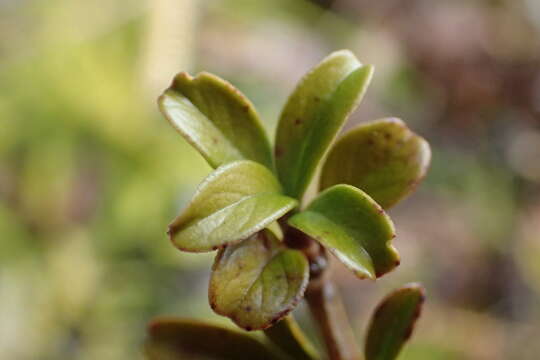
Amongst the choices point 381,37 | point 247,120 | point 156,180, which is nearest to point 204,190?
point 247,120

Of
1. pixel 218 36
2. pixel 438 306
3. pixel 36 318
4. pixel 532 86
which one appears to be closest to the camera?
pixel 36 318

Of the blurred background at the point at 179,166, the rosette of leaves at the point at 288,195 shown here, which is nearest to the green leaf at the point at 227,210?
the rosette of leaves at the point at 288,195

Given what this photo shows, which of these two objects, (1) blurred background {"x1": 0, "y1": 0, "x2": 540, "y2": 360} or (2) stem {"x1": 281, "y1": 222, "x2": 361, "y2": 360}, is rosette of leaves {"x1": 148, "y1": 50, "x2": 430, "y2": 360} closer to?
(2) stem {"x1": 281, "y1": 222, "x2": 361, "y2": 360}

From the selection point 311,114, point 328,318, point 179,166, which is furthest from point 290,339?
point 179,166

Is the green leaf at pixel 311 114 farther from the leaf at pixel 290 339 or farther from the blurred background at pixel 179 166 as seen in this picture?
the blurred background at pixel 179 166

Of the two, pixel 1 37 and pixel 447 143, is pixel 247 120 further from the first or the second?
pixel 447 143

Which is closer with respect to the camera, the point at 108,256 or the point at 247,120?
the point at 247,120

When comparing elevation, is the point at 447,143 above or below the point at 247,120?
below
